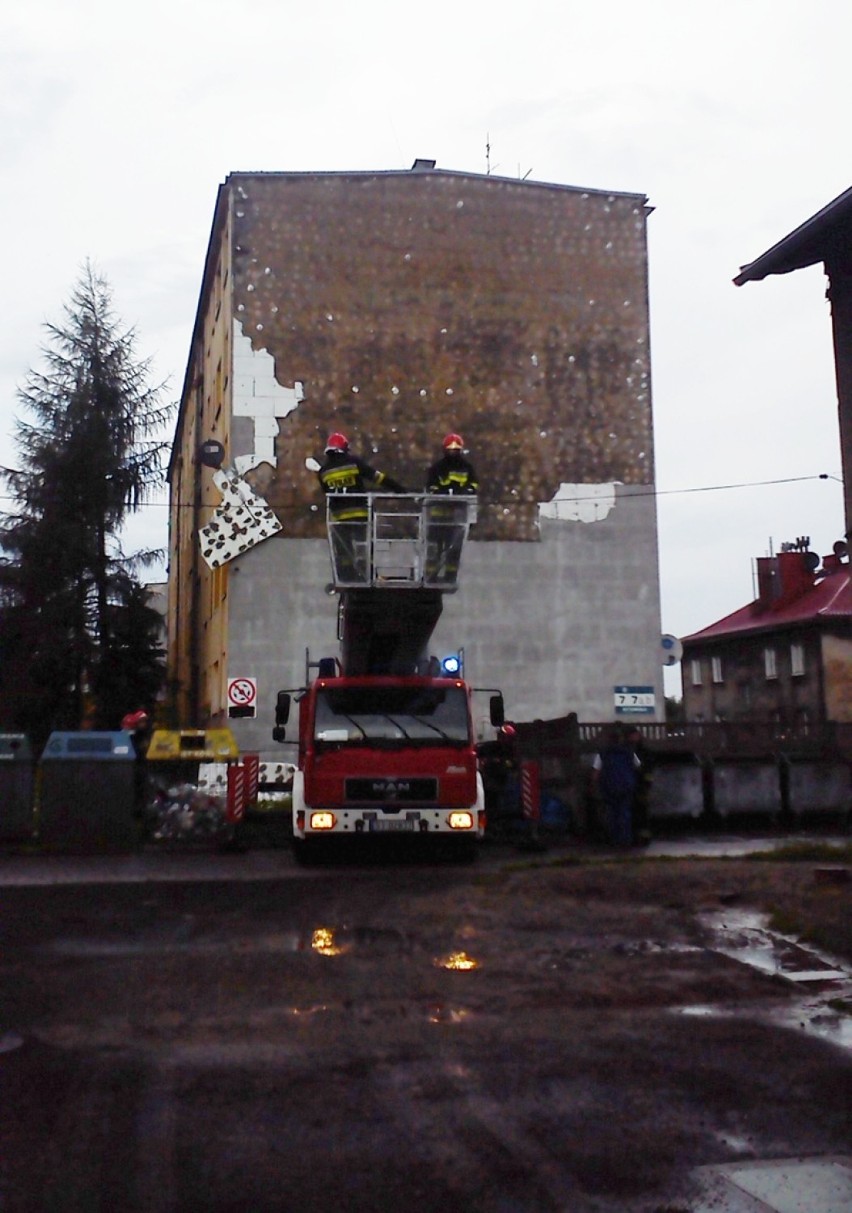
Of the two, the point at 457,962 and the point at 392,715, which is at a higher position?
the point at 392,715

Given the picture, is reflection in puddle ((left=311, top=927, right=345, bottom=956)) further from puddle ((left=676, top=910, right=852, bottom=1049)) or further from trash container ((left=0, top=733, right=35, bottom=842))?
trash container ((left=0, top=733, right=35, bottom=842))

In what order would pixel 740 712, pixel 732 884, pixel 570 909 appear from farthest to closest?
pixel 740 712 < pixel 732 884 < pixel 570 909

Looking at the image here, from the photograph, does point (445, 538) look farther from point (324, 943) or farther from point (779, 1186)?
point (779, 1186)

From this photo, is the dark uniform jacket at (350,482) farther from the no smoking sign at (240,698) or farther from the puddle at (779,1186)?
the puddle at (779,1186)

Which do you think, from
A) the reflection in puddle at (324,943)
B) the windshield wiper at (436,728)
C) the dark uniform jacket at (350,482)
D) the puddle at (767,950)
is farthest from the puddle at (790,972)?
the dark uniform jacket at (350,482)

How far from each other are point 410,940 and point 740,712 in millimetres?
43524

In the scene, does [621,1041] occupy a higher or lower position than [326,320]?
lower

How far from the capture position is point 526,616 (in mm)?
29188

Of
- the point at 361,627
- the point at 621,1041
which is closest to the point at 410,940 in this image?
A: the point at 621,1041

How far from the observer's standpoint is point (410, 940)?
10.0 metres

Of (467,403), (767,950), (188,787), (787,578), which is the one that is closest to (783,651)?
(787,578)

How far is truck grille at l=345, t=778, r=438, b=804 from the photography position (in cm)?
1595

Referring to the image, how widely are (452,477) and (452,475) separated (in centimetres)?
5

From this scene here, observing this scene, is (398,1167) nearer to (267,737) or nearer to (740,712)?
(267,737)
